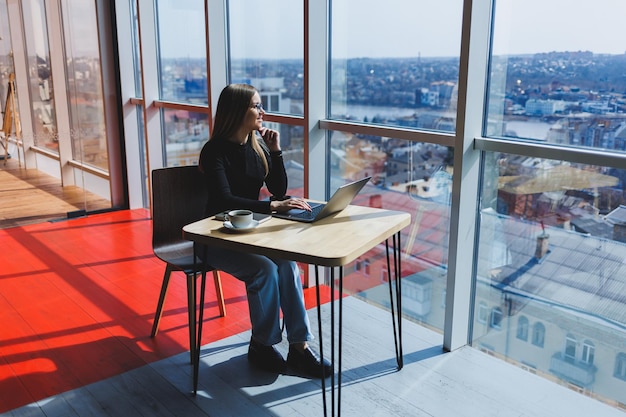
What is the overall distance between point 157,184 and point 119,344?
0.81 metres

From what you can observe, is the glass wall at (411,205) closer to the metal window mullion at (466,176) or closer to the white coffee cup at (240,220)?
the metal window mullion at (466,176)

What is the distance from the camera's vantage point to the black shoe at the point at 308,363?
99.4 inches

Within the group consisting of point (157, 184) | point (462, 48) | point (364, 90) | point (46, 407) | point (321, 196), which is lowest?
point (46, 407)

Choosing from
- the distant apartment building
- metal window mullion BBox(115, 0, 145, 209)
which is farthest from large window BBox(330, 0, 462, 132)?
metal window mullion BBox(115, 0, 145, 209)

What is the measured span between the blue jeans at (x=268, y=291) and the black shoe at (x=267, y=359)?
0.13 metres

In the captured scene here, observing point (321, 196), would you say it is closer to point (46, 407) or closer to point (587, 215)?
point (587, 215)

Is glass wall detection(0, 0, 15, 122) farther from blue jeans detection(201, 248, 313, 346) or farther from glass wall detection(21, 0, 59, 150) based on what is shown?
blue jeans detection(201, 248, 313, 346)

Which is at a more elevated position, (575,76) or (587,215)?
(575,76)

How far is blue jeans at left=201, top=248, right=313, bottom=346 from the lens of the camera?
2.42m

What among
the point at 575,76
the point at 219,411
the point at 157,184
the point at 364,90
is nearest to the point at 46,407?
the point at 219,411

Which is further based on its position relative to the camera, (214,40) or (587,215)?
(214,40)

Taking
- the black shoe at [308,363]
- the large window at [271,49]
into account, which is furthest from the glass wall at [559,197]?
the large window at [271,49]

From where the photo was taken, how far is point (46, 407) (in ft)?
7.70

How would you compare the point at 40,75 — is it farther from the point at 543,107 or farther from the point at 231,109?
the point at 543,107
